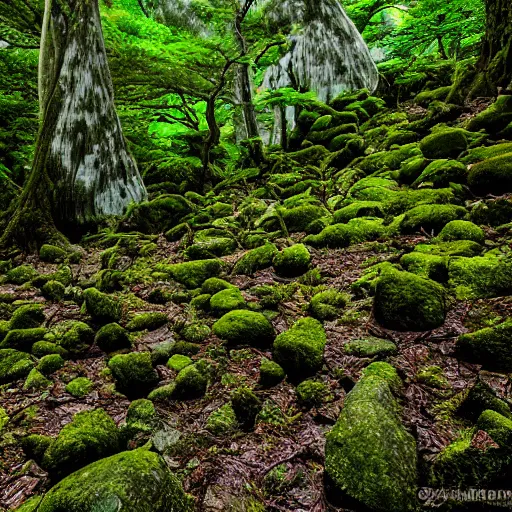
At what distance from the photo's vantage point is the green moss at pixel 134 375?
2549mm

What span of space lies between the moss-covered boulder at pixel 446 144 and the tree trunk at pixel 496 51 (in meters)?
1.73

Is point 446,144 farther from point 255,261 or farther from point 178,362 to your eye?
point 178,362

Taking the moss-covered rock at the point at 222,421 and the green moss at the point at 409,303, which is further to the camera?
the green moss at the point at 409,303

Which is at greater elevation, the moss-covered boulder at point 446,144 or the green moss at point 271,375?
the moss-covered boulder at point 446,144

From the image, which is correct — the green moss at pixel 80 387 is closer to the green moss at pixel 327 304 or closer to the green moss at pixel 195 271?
the green moss at pixel 195 271

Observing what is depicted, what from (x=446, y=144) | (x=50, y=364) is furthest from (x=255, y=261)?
(x=446, y=144)

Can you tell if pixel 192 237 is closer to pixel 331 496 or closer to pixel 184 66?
Result: pixel 184 66

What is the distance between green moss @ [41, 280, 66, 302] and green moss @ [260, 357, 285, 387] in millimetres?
2984

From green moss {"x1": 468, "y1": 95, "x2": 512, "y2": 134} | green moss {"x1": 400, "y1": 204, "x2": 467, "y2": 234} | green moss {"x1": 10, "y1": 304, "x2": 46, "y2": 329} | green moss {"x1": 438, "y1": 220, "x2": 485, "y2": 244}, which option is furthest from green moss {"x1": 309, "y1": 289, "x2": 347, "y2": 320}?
green moss {"x1": 468, "y1": 95, "x2": 512, "y2": 134}

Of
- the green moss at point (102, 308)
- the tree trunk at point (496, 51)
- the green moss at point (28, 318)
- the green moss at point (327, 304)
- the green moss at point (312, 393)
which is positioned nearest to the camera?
the green moss at point (312, 393)

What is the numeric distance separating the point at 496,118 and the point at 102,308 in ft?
22.0

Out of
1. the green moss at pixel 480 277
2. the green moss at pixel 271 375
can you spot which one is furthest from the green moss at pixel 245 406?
the green moss at pixel 480 277

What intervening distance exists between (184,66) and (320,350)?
6.20m

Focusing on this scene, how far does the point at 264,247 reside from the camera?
4.57m
